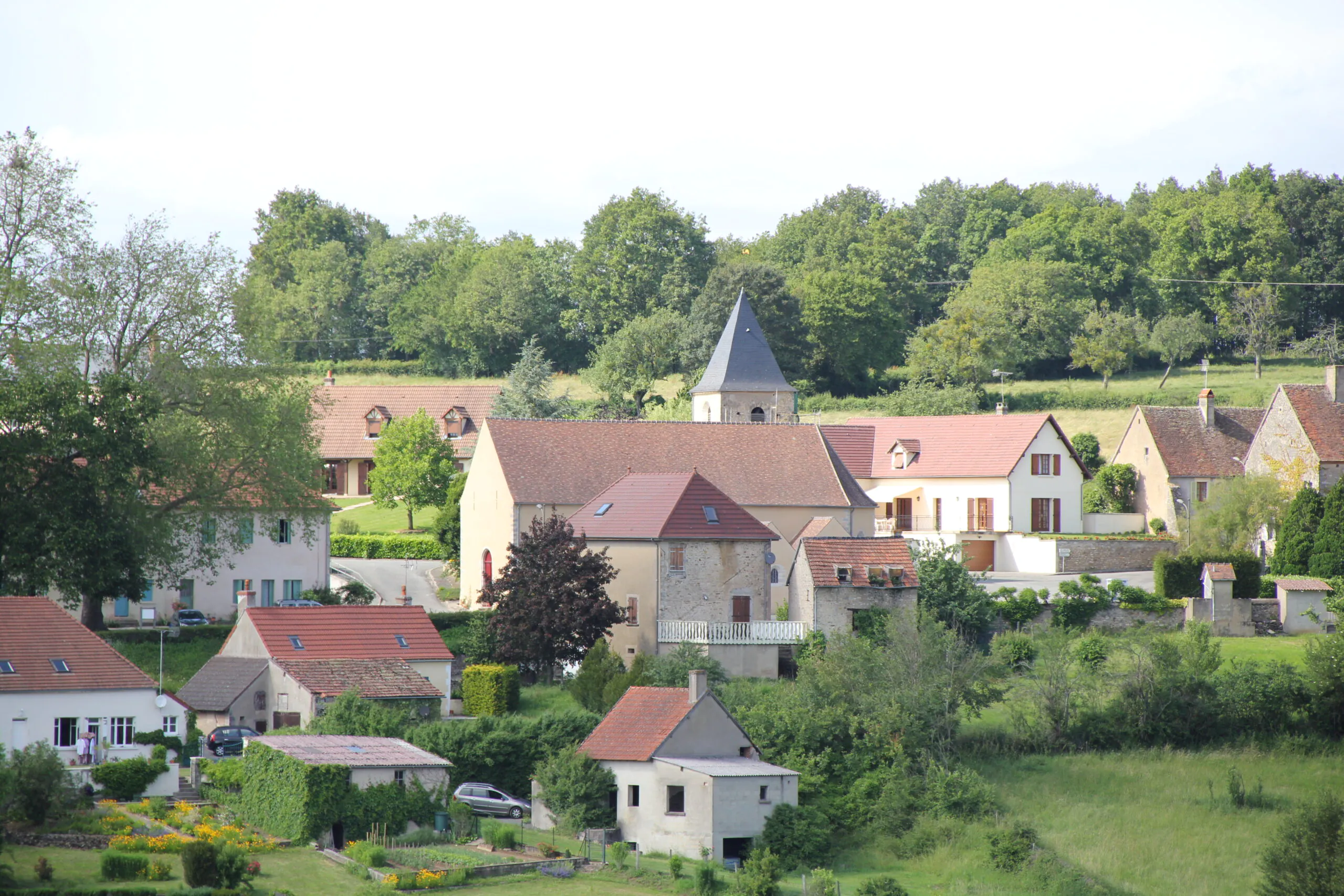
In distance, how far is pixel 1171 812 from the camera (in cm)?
3812

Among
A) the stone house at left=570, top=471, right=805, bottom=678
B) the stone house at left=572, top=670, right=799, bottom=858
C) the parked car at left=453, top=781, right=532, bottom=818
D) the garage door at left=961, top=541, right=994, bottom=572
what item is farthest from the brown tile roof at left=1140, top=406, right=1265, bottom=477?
the parked car at left=453, top=781, right=532, bottom=818

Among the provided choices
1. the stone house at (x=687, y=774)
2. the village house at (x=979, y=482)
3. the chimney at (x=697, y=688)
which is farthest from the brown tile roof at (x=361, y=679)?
the village house at (x=979, y=482)

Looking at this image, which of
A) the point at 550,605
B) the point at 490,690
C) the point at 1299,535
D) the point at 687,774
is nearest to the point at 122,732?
the point at 490,690

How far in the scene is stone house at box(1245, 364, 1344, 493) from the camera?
5588cm

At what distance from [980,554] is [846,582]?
54.2 ft

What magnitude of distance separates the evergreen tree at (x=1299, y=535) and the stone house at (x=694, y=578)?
59.2 feet

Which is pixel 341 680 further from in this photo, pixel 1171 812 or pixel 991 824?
pixel 1171 812

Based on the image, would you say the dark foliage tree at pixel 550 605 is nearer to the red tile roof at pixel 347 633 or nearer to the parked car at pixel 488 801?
the red tile roof at pixel 347 633

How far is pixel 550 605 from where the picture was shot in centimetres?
4469

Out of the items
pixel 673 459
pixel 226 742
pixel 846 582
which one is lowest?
pixel 226 742

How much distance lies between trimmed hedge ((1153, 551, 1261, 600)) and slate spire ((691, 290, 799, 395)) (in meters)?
19.8

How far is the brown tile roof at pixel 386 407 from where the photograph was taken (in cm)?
7788

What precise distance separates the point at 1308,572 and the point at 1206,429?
13.8 m

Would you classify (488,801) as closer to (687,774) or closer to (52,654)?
(687,774)
